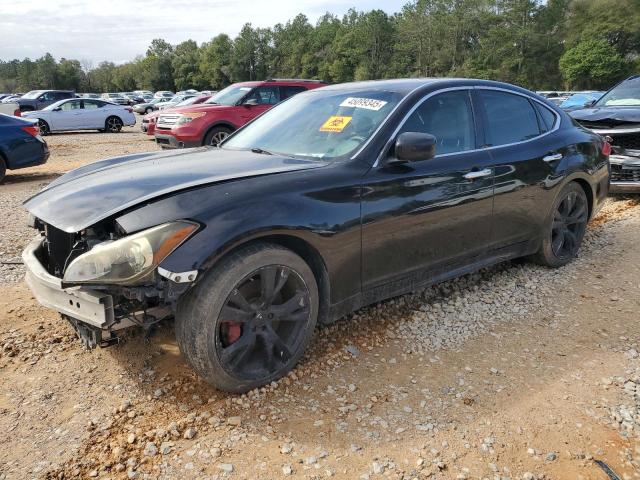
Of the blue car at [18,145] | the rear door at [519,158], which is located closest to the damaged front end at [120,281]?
the rear door at [519,158]

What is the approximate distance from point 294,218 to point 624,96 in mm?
7268

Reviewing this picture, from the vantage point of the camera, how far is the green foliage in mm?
56062

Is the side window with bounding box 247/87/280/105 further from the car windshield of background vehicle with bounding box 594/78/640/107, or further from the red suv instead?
the car windshield of background vehicle with bounding box 594/78/640/107

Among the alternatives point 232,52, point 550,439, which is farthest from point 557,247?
point 232,52

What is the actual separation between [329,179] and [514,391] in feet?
5.15

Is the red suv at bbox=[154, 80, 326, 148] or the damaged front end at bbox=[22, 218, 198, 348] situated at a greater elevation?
the red suv at bbox=[154, 80, 326, 148]

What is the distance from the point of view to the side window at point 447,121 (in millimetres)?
3426

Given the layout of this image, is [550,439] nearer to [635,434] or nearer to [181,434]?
[635,434]

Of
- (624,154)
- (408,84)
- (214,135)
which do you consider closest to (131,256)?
(408,84)

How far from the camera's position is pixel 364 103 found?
349cm

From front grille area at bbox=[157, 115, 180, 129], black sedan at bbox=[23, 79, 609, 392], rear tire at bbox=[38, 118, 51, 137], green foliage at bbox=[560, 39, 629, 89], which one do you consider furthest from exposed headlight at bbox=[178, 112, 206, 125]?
green foliage at bbox=[560, 39, 629, 89]

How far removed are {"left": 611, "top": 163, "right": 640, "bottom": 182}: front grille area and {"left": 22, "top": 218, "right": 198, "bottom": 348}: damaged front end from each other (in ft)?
20.9

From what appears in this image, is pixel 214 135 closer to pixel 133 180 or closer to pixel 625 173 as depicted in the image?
Answer: pixel 625 173

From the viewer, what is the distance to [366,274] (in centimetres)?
311
